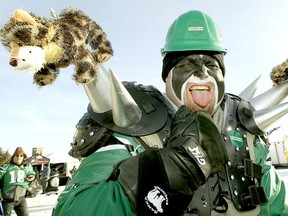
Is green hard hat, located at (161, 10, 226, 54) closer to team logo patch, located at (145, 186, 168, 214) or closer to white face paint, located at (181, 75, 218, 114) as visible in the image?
white face paint, located at (181, 75, 218, 114)

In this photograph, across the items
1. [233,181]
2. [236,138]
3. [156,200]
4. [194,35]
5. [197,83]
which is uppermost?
[194,35]

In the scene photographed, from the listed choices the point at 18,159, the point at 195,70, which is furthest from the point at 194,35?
the point at 18,159

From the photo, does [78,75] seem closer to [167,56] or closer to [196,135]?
[196,135]

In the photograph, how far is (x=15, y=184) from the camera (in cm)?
725

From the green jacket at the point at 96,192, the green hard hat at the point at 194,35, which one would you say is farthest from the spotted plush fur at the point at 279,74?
the green jacket at the point at 96,192

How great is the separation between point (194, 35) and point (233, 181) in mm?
947

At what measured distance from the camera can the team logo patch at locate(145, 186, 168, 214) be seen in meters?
1.12

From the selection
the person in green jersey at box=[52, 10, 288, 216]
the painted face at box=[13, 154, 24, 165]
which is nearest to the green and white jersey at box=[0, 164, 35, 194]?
the painted face at box=[13, 154, 24, 165]

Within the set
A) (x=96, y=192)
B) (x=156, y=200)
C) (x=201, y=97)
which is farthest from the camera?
(x=201, y=97)

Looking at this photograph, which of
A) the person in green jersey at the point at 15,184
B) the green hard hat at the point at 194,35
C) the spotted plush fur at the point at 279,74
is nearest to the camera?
the green hard hat at the point at 194,35

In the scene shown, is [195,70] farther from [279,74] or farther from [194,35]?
[279,74]

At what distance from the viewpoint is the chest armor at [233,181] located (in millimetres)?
1677

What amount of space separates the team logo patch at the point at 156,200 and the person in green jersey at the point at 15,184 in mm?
6995

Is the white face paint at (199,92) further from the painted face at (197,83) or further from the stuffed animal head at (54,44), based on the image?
the stuffed animal head at (54,44)
